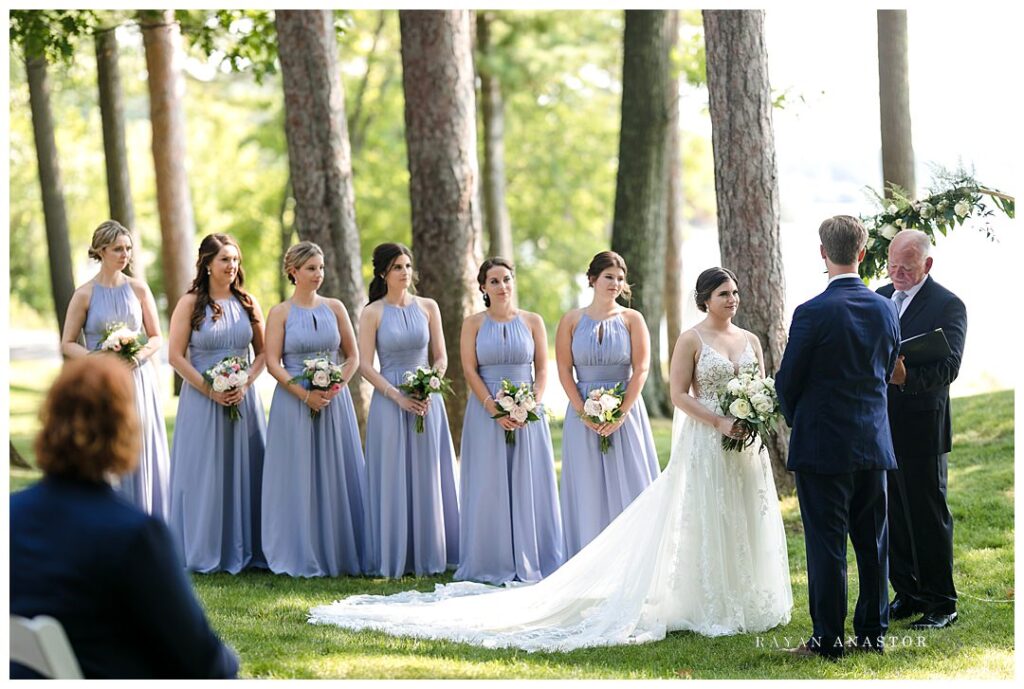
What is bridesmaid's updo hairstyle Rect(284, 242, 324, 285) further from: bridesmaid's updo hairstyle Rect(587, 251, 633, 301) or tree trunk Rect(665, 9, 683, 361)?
tree trunk Rect(665, 9, 683, 361)

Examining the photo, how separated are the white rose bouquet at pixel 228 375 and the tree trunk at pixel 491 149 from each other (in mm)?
11688

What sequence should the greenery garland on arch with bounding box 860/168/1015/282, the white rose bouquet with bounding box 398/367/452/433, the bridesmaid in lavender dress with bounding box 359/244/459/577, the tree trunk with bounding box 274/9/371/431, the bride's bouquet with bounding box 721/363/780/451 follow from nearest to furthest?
the bride's bouquet with bounding box 721/363/780/451 < the greenery garland on arch with bounding box 860/168/1015/282 < the white rose bouquet with bounding box 398/367/452/433 < the bridesmaid in lavender dress with bounding box 359/244/459/577 < the tree trunk with bounding box 274/9/371/431

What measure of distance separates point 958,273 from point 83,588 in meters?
16.3

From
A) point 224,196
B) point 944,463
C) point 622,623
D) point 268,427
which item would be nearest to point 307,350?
point 268,427

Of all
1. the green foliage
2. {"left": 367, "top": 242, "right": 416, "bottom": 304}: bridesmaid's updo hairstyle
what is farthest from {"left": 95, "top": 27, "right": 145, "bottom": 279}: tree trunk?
{"left": 367, "top": 242, "right": 416, "bottom": 304}: bridesmaid's updo hairstyle

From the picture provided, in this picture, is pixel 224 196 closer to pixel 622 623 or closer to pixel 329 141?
pixel 329 141

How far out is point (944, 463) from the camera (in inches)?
286

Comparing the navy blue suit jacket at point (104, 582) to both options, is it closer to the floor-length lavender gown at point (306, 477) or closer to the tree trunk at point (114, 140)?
the floor-length lavender gown at point (306, 477)

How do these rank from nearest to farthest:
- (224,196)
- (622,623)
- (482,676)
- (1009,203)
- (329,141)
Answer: (482,676) → (622,623) → (1009,203) → (329,141) → (224,196)

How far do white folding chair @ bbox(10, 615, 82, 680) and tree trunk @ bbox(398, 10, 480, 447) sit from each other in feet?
28.6

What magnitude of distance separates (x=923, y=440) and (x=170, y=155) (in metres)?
12.9

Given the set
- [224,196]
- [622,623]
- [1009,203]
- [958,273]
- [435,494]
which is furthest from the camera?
[224,196]

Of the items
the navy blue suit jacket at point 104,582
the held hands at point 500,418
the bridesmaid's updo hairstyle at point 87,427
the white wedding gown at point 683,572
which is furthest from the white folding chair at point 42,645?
the held hands at point 500,418

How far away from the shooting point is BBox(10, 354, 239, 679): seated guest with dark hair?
134 inches
